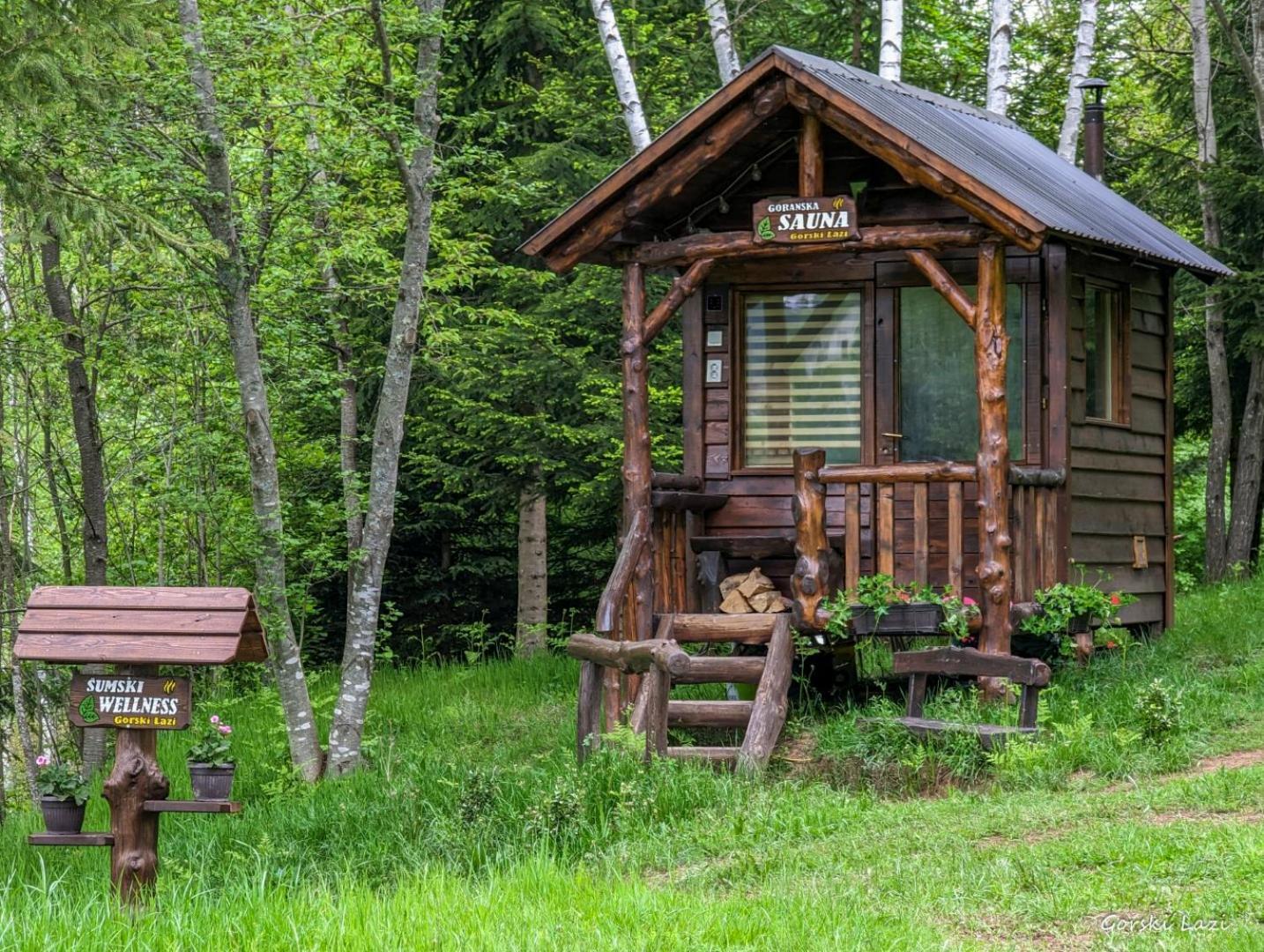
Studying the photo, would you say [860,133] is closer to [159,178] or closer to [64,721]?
[159,178]

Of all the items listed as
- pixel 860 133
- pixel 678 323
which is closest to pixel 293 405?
pixel 678 323

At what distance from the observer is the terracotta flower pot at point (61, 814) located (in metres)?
7.54

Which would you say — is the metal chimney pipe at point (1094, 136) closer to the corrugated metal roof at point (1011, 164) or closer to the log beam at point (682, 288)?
the corrugated metal roof at point (1011, 164)

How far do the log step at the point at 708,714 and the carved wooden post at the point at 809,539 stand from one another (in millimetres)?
798

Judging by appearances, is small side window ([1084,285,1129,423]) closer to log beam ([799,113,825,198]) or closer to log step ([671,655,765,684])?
log beam ([799,113,825,198])

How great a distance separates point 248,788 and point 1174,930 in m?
9.13

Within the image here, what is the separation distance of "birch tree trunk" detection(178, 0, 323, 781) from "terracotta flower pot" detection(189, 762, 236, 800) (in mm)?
5054

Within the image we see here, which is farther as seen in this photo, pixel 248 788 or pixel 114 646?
pixel 248 788

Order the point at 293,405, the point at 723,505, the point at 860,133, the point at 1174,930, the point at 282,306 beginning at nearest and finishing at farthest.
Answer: the point at 1174,930, the point at 860,133, the point at 723,505, the point at 282,306, the point at 293,405

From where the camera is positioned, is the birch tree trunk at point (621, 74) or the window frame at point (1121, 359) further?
the birch tree trunk at point (621, 74)

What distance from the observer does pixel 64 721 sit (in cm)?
1875

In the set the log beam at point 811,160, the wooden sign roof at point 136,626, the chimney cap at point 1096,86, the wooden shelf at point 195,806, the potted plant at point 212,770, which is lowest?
the wooden shelf at point 195,806

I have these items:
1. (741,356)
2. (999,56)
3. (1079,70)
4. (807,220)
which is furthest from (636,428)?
(1079,70)

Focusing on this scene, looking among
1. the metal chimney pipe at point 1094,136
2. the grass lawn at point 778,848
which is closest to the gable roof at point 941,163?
the metal chimney pipe at point 1094,136
